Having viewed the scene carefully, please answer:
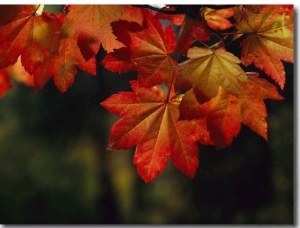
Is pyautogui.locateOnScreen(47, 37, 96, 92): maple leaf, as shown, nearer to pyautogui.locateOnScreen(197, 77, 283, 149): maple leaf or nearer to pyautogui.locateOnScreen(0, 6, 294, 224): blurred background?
pyautogui.locateOnScreen(197, 77, 283, 149): maple leaf

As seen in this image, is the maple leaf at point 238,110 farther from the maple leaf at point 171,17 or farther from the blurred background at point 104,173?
the blurred background at point 104,173

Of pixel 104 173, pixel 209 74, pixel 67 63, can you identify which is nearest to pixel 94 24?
pixel 67 63

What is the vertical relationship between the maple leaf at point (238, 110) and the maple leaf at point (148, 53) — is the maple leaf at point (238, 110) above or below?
below

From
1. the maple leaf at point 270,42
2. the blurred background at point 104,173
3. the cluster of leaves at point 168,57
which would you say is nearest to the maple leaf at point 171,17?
the cluster of leaves at point 168,57

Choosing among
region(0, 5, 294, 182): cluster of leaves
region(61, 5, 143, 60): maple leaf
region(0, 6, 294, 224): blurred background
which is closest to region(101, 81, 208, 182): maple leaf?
region(0, 5, 294, 182): cluster of leaves

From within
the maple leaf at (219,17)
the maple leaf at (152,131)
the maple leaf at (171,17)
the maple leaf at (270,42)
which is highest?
the maple leaf at (171,17)

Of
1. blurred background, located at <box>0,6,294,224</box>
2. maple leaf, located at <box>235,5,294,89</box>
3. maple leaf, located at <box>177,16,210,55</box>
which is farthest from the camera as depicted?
blurred background, located at <box>0,6,294,224</box>

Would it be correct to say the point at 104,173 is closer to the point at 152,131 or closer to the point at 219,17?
the point at 152,131
